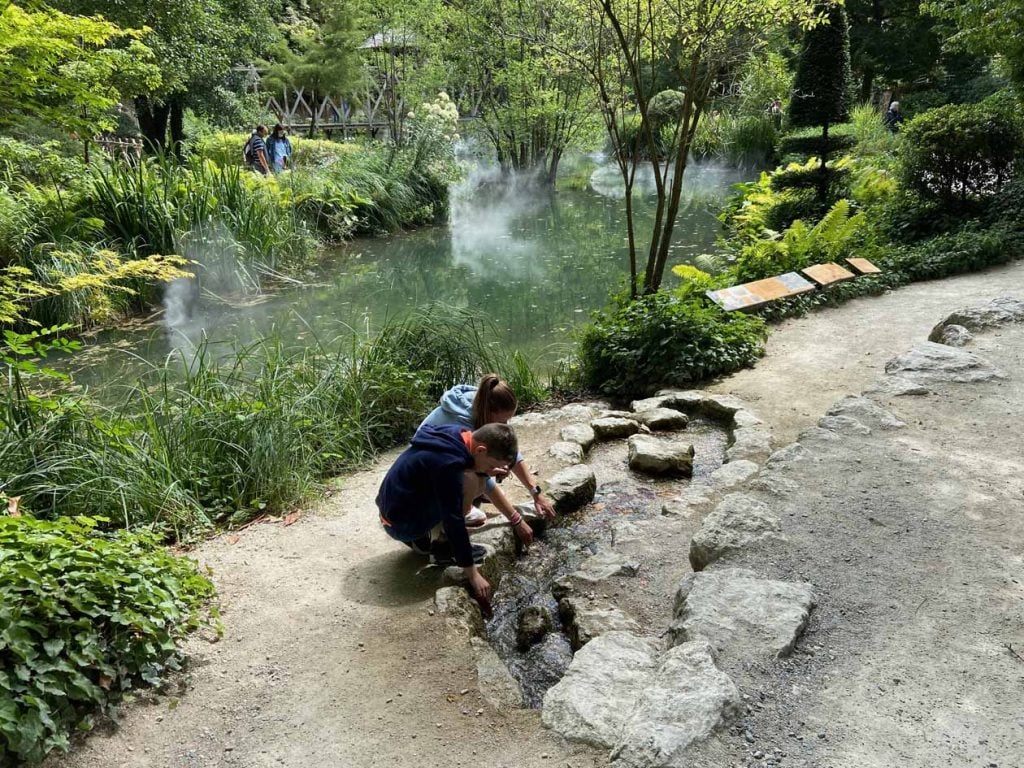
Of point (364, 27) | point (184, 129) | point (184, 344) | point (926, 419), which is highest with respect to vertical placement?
point (364, 27)

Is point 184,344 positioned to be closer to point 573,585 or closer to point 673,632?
point 573,585

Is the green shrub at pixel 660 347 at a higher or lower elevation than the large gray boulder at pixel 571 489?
higher

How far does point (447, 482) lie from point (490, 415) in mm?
453

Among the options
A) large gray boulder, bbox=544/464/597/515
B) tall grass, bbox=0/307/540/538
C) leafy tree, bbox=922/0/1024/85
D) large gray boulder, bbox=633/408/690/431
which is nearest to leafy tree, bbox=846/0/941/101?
leafy tree, bbox=922/0/1024/85

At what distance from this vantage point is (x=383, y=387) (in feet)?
16.2

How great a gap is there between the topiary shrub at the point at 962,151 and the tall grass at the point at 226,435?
6717 millimetres

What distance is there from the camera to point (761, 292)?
6.54 metres

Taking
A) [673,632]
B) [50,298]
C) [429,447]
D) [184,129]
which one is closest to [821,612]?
[673,632]

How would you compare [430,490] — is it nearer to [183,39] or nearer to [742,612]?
[742,612]

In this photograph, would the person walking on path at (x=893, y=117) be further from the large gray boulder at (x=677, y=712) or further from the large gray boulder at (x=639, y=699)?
the large gray boulder at (x=677, y=712)

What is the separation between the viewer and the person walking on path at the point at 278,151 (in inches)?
547

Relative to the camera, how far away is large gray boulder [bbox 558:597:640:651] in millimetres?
2785

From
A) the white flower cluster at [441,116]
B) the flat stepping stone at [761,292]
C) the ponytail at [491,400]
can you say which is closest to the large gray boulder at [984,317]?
the flat stepping stone at [761,292]

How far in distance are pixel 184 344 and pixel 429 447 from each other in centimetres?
576
